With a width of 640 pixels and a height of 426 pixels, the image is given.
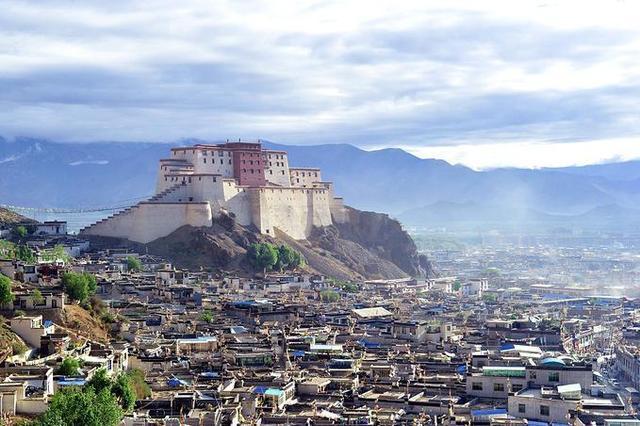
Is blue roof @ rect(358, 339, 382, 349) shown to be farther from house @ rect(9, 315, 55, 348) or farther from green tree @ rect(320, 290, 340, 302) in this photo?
green tree @ rect(320, 290, 340, 302)

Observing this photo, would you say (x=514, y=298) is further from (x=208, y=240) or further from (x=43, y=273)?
(x=43, y=273)

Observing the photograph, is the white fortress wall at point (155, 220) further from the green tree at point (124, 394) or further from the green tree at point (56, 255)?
the green tree at point (124, 394)

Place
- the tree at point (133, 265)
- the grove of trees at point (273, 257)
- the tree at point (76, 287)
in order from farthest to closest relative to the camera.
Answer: the grove of trees at point (273, 257) → the tree at point (133, 265) → the tree at point (76, 287)

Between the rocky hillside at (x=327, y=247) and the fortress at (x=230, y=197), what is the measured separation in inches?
41.9

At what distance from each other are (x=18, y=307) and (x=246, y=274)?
36.0 m

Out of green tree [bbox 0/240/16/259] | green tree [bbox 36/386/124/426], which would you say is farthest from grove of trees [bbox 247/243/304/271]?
green tree [bbox 36/386/124/426]

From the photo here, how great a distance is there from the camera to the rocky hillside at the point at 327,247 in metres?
79.2

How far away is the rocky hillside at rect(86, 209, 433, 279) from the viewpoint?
79250 mm

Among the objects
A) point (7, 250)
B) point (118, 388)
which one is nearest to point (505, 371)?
point (118, 388)

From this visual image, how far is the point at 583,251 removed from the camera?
193000 mm

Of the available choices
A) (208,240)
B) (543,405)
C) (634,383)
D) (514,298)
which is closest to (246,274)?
(208,240)

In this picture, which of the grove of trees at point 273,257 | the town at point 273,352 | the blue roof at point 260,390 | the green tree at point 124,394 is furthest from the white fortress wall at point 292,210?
the green tree at point 124,394

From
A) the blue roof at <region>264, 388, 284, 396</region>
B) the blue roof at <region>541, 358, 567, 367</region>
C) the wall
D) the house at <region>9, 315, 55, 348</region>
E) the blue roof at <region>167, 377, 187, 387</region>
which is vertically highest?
the wall

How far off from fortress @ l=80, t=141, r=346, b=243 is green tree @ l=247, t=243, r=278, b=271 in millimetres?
4373
